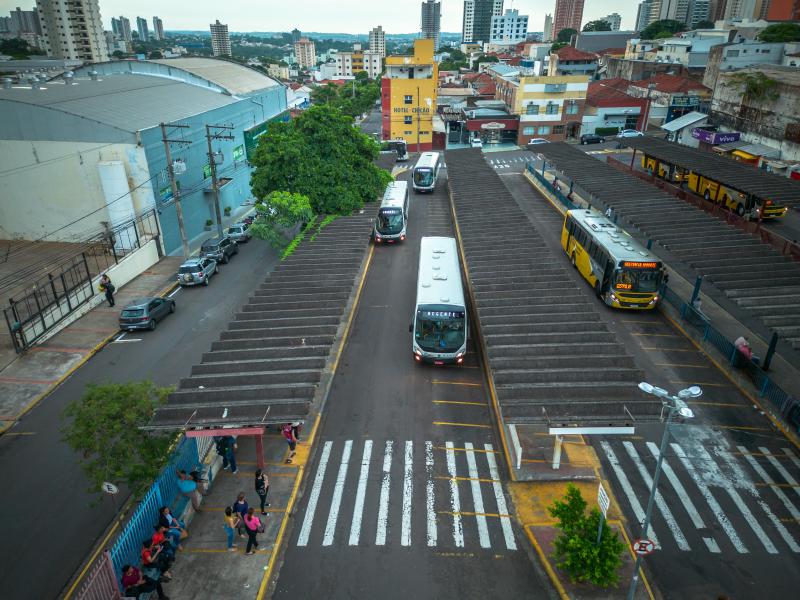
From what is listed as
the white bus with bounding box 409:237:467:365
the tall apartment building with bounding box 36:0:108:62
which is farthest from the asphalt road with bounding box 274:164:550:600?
the tall apartment building with bounding box 36:0:108:62

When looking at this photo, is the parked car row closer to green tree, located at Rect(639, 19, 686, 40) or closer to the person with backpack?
the person with backpack

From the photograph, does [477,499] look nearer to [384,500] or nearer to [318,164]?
[384,500]

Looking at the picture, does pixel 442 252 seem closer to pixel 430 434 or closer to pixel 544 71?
pixel 430 434

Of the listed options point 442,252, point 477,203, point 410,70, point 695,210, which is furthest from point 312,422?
point 410,70

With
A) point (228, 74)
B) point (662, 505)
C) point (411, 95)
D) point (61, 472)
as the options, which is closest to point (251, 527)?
point (61, 472)

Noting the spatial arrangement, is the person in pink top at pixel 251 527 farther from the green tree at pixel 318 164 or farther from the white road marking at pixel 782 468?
the green tree at pixel 318 164

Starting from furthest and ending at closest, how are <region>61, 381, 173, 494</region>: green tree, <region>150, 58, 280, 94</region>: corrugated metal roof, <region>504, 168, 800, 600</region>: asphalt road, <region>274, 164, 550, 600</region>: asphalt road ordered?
<region>150, 58, 280, 94</region>: corrugated metal roof
<region>61, 381, 173, 494</region>: green tree
<region>504, 168, 800, 600</region>: asphalt road
<region>274, 164, 550, 600</region>: asphalt road
